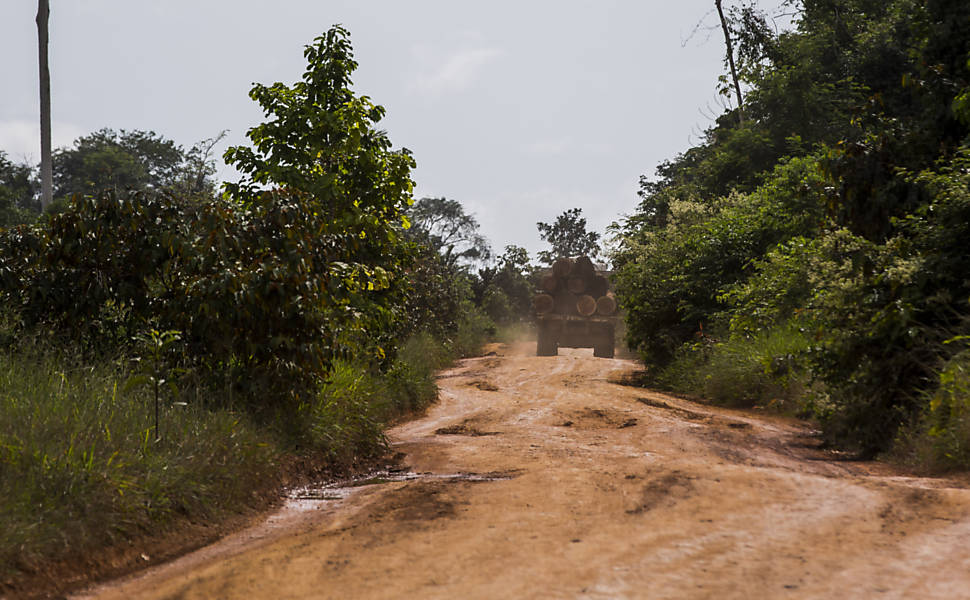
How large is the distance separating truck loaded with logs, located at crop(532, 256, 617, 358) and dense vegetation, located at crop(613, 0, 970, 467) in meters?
2.24

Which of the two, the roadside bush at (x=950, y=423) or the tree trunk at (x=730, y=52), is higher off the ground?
the tree trunk at (x=730, y=52)

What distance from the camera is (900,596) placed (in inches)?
121

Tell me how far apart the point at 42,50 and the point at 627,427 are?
22.7m

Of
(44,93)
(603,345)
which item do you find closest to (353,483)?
(603,345)

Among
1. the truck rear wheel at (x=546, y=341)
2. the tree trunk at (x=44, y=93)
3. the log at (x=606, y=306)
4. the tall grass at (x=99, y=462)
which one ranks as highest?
the tree trunk at (x=44, y=93)

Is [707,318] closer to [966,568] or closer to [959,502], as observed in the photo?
[959,502]

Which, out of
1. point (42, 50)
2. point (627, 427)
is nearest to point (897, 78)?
point (627, 427)

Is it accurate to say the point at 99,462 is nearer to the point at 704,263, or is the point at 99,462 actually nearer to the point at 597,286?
the point at 704,263

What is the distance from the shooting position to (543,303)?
25000mm

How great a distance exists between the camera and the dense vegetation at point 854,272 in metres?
6.95

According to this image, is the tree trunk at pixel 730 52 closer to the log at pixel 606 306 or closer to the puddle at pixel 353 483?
the log at pixel 606 306

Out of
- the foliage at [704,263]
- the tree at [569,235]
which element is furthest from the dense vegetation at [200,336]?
the tree at [569,235]

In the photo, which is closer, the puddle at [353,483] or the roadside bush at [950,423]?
the puddle at [353,483]

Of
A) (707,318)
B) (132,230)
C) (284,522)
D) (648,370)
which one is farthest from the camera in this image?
(648,370)
